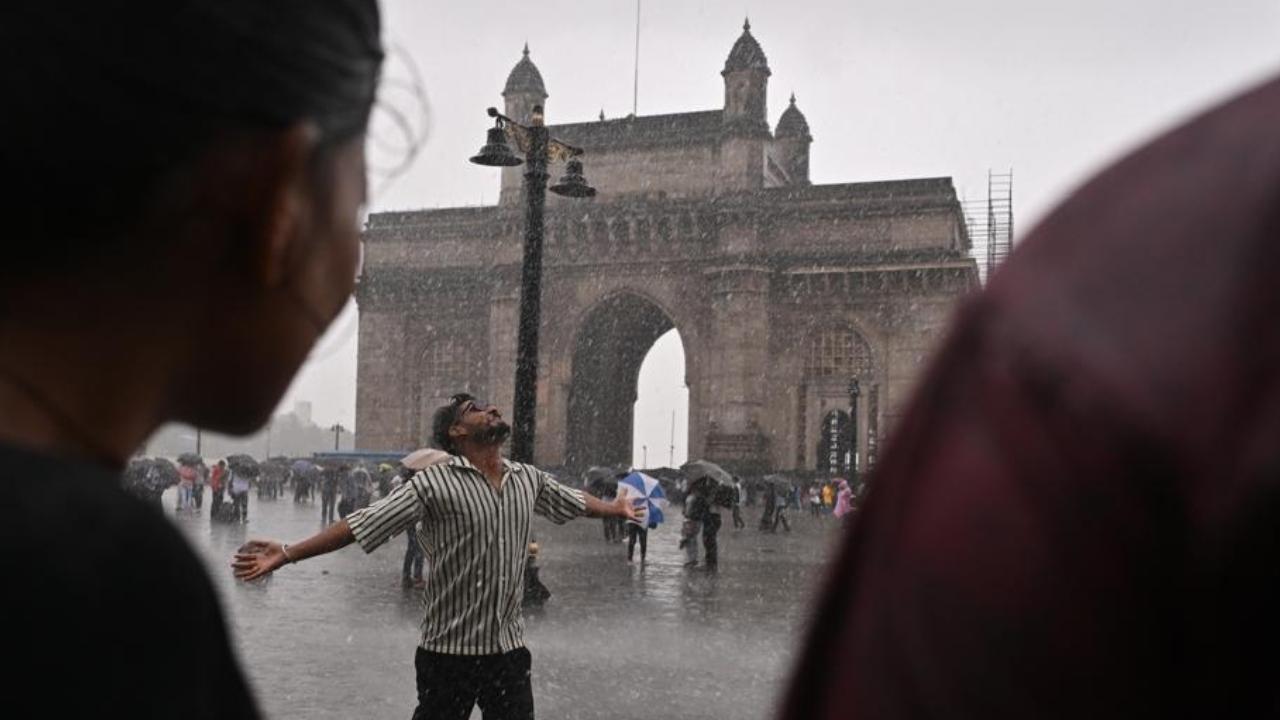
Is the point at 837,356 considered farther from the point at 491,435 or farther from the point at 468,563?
the point at 468,563

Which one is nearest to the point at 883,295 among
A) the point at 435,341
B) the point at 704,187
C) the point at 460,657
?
the point at 704,187

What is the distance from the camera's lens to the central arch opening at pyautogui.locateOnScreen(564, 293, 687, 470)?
130 ft

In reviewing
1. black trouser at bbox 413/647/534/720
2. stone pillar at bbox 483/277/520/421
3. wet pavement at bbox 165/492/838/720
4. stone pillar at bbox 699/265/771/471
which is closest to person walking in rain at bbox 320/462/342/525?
wet pavement at bbox 165/492/838/720

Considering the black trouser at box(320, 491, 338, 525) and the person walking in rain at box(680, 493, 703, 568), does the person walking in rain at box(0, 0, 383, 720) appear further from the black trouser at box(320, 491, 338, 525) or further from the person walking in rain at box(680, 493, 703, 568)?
the black trouser at box(320, 491, 338, 525)

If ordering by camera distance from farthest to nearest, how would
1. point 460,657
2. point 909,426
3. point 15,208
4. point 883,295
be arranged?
point 883,295 → point 460,657 → point 15,208 → point 909,426

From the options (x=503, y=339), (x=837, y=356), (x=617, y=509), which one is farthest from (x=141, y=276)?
(x=503, y=339)

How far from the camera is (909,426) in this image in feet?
2.32

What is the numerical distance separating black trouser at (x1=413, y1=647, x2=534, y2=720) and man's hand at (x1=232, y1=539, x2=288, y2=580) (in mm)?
782

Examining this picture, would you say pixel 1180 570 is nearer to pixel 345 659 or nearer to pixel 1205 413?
pixel 1205 413

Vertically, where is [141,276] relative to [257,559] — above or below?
above

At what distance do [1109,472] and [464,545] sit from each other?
11.9 feet

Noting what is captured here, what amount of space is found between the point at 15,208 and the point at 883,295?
36.7 metres

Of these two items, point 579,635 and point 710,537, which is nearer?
point 579,635

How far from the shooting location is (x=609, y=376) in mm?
42031
